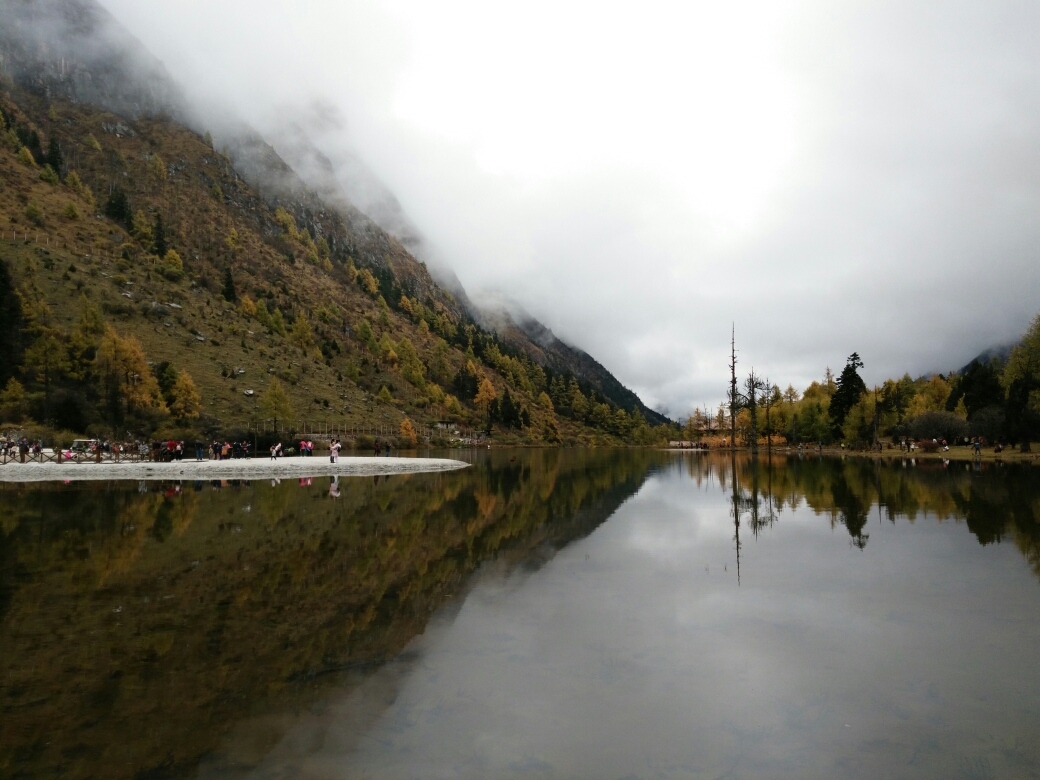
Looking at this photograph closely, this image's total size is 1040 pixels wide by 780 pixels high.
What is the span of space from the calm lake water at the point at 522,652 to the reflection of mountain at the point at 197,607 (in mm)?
55

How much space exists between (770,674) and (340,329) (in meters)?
171

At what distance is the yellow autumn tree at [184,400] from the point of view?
Result: 2936 inches

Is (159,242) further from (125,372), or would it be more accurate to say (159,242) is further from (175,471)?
(175,471)

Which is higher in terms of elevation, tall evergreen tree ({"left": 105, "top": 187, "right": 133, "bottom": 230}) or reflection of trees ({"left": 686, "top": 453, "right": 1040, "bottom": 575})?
tall evergreen tree ({"left": 105, "top": 187, "right": 133, "bottom": 230})

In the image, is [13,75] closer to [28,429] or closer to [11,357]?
[11,357]

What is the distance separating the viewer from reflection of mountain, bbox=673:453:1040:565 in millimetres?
17770

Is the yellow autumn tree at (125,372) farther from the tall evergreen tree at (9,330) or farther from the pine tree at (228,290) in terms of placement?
the pine tree at (228,290)

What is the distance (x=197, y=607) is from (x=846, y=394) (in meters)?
104

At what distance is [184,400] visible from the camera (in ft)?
246

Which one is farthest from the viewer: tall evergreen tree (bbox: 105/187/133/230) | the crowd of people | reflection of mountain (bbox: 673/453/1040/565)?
tall evergreen tree (bbox: 105/187/133/230)

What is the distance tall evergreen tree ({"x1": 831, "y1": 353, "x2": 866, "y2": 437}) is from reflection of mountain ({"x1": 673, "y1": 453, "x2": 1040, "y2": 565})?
60.3 meters

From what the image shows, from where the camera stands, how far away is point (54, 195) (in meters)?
123

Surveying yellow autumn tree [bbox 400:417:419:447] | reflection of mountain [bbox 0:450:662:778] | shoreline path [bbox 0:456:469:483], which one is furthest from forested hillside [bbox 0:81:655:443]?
reflection of mountain [bbox 0:450:662:778]

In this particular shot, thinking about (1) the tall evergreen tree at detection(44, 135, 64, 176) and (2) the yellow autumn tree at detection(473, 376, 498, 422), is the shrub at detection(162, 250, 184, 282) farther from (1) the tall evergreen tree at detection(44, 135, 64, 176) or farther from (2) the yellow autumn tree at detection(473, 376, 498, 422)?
(2) the yellow autumn tree at detection(473, 376, 498, 422)
